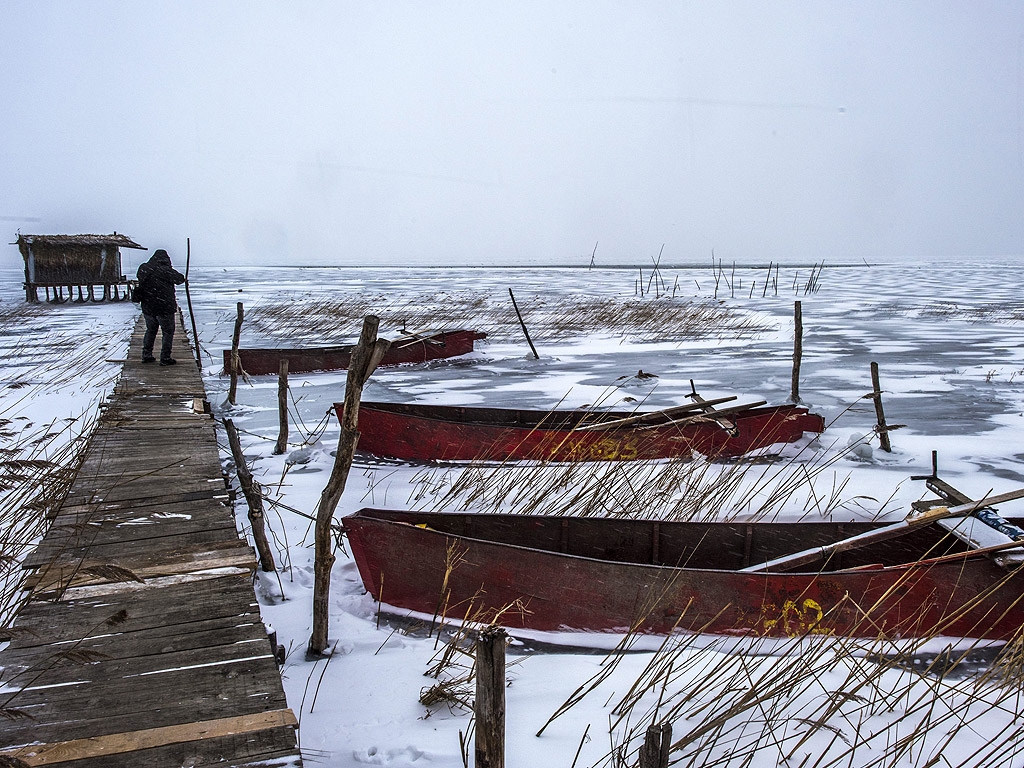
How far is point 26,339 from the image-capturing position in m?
16.8

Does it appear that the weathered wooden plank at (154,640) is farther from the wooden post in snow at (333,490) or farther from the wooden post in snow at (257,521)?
the wooden post in snow at (257,521)

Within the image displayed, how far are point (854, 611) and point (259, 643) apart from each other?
3.21m

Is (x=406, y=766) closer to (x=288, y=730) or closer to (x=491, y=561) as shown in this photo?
(x=288, y=730)

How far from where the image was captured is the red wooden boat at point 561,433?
702cm

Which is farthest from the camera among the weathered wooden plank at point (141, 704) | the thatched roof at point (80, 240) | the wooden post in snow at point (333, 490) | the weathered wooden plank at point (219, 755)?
the thatched roof at point (80, 240)

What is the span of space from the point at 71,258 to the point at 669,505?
2699 cm

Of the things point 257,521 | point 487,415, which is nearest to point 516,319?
point 487,415

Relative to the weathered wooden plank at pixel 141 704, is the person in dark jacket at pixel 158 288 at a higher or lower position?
higher

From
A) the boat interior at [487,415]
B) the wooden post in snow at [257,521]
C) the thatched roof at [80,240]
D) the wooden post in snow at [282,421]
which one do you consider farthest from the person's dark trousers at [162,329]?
the thatched roof at [80,240]

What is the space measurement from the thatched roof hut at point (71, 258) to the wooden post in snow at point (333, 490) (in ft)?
81.5

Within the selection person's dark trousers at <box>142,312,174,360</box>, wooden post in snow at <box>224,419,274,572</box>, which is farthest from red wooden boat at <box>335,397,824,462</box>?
person's dark trousers at <box>142,312,174,360</box>

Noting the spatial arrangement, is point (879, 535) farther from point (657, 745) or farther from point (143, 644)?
point (143, 644)

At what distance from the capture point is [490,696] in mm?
2219

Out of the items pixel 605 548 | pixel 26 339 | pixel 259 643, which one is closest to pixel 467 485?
pixel 605 548
